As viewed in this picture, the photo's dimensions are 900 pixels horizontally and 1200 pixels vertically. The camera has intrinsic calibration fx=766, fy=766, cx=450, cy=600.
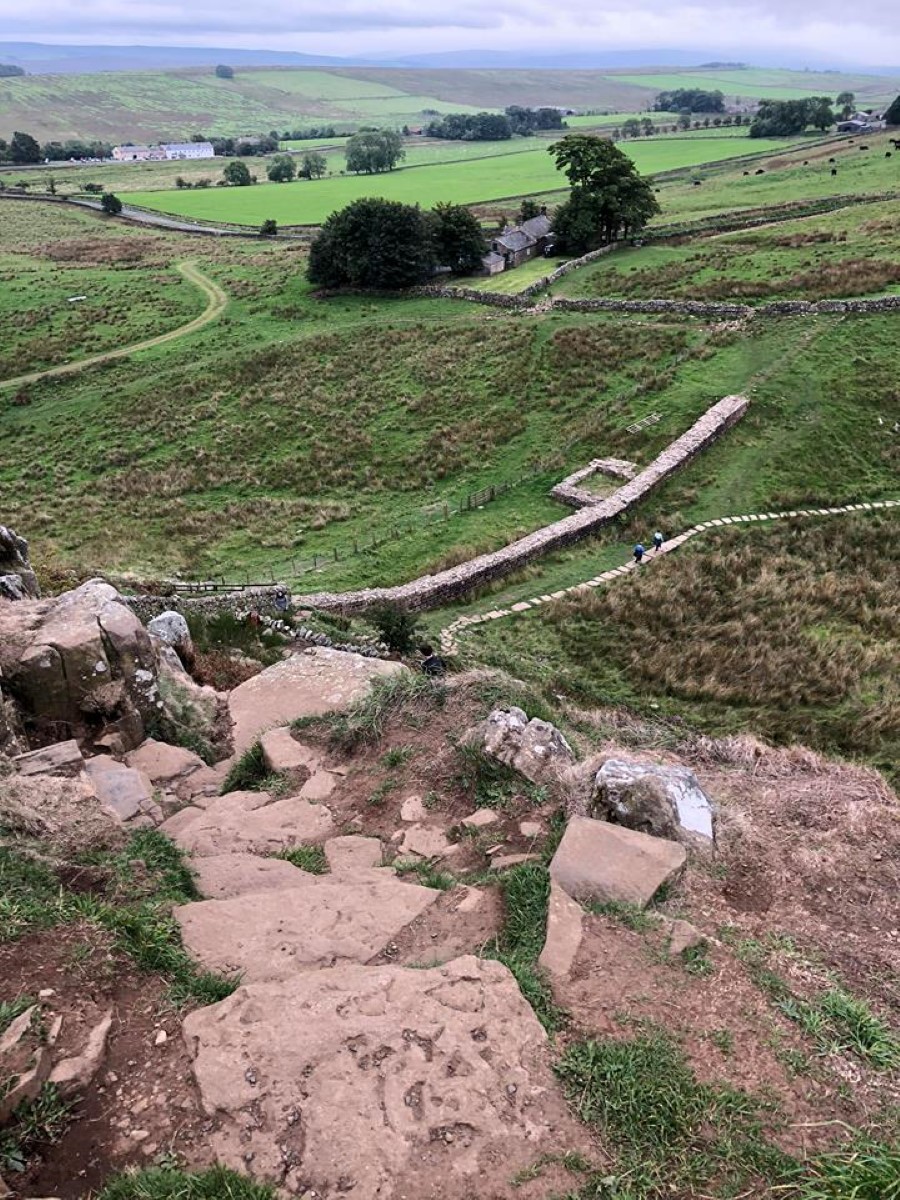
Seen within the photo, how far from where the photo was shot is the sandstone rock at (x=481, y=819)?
33.1 ft

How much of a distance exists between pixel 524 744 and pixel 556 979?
12.6ft

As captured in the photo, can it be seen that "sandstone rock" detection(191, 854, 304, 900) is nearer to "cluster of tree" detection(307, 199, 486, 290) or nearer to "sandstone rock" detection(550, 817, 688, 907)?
"sandstone rock" detection(550, 817, 688, 907)

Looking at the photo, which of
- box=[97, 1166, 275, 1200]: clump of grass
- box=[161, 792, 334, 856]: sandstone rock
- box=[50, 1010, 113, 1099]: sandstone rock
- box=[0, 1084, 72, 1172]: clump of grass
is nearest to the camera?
box=[97, 1166, 275, 1200]: clump of grass

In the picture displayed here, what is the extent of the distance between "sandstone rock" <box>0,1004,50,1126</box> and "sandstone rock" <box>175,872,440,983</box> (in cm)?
165

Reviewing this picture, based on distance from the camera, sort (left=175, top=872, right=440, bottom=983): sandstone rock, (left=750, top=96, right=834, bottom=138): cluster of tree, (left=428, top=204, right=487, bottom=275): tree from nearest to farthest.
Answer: (left=175, top=872, right=440, bottom=983): sandstone rock, (left=428, top=204, right=487, bottom=275): tree, (left=750, top=96, right=834, bottom=138): cluster of tree

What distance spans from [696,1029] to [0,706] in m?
10.6

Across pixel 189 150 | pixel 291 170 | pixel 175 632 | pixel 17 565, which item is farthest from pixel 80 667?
pixel 189 150

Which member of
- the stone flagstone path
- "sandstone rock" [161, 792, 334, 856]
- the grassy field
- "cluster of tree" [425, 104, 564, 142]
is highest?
"cluster of tree" [425, 104, 564, 142]

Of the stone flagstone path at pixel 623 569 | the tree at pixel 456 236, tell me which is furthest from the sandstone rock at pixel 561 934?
the tree at pixel 456 236

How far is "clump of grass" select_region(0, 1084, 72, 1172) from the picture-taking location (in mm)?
5422

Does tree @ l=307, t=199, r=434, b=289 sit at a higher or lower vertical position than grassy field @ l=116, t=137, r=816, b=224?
lower

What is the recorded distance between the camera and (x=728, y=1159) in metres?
5.80

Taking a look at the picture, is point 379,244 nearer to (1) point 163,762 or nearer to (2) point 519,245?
(2) point 519,245

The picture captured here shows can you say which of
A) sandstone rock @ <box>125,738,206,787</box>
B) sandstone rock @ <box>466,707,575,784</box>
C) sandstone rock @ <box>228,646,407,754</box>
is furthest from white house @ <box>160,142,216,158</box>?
sandstone rock @ <box>466,707,575,784</box>
